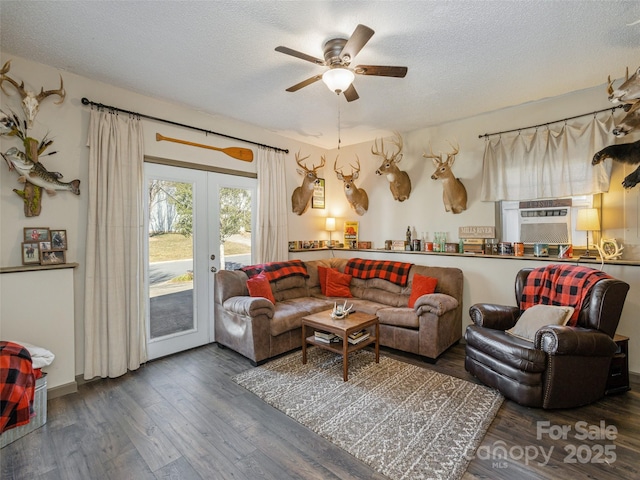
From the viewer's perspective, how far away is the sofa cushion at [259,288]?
3.71 metres

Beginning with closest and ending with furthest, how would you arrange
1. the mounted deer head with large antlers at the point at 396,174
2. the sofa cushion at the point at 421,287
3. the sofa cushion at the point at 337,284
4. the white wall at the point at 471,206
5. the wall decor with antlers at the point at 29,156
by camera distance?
the wall decor with antlers at the point at 29,156
the white wall at the point at 471,206
the sofa cushion at the point at 421,287
the mounted deer head with large antlers at the point at 396,174
the sofa cushion at the point at 337,284

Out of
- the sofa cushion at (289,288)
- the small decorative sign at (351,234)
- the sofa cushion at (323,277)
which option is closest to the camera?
the sofa cushion at (289,288)

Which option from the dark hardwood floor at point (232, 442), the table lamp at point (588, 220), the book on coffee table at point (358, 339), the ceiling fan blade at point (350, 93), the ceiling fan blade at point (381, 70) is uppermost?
the ceiling fan blade at point (350, 93)

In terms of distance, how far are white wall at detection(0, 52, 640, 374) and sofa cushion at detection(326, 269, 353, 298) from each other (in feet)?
2.97

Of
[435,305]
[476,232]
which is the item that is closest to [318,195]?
[476,232]

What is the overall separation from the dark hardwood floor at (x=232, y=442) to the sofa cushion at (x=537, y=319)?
1.99 feet

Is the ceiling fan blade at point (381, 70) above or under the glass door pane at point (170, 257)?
above

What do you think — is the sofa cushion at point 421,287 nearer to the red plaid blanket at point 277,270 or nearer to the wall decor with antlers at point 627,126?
the red plaid blanket at point 277,270

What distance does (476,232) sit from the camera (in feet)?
13.1

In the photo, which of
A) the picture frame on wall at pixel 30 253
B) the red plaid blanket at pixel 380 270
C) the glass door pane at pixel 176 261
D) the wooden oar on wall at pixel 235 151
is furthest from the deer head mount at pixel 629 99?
the picture frame on wall at pixel 30 253

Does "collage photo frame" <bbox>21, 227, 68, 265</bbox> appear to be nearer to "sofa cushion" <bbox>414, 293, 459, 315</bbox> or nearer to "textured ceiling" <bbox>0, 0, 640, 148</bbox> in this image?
"textured ceiling" <bbox>0, 0, 640, 148</bbox>

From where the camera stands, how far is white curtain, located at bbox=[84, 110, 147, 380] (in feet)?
9.59

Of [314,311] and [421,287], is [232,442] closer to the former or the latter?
[314,311]

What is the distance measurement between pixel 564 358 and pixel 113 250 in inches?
161
